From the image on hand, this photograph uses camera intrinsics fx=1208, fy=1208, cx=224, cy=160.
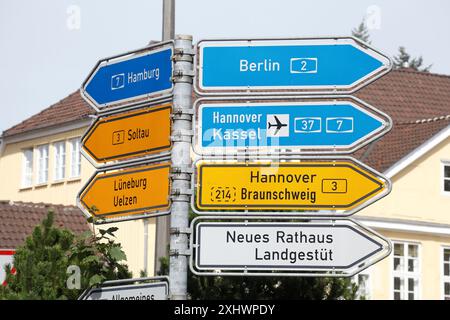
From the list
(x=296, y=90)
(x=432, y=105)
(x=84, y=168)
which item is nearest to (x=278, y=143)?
(x=296, y=90)

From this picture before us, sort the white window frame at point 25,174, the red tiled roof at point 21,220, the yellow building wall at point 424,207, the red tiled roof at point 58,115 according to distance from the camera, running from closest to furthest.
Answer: the red tiled roof at point 21,220, the yellow building wall at point 424,207, the red tiled roof at point 58,115, the white window frame at point 25,174

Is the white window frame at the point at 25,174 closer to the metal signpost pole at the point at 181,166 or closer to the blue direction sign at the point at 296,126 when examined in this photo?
the metal signpost pole at the point at 181,166

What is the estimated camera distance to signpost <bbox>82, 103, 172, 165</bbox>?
9.10 metres

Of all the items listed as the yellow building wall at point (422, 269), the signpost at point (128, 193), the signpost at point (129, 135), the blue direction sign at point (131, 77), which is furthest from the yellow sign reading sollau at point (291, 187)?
the yellow building wall at point (422, 269)

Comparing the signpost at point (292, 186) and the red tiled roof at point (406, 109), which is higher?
the red tiled roof at point (406, 109)

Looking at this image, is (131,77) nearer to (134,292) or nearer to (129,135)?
(129,135)

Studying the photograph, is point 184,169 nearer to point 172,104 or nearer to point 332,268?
point 172,104

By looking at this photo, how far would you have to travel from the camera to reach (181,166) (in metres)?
8.88

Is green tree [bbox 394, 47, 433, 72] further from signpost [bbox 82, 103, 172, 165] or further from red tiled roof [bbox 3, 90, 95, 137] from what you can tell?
signpost [bbox 82, 103, 172, 165]

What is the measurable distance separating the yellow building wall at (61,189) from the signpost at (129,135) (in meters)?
24.3

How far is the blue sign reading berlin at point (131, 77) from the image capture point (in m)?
9.17

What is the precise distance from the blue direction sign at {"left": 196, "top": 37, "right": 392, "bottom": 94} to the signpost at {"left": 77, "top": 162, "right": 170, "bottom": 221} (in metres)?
0.76

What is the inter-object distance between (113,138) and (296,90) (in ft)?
5.13

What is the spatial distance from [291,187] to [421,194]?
2669 cm
